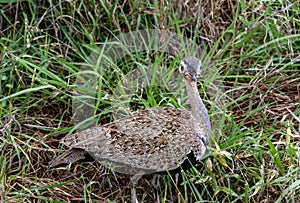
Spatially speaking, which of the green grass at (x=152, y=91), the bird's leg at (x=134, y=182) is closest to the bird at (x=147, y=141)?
the bird's leg at (x=134, y=182)

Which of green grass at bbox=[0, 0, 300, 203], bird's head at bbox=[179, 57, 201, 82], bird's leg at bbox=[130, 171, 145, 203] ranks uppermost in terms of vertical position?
bird's head at bbox=[179, 57, 201, 82]

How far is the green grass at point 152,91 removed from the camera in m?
3.36

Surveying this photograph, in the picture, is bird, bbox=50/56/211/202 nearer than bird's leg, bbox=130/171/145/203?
Yes

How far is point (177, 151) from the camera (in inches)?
127

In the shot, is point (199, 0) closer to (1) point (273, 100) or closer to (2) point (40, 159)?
(1) point (273, 100)

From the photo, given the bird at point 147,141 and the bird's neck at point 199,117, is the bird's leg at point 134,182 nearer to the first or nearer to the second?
the bird at point 147,141

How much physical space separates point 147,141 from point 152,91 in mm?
606

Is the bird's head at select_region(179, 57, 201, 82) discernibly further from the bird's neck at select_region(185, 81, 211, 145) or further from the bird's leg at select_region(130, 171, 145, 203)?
the bird's leg at select_region(130, 171, 145, 203)

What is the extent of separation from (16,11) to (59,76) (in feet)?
1.69

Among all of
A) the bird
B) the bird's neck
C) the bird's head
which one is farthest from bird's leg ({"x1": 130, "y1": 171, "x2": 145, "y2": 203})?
the bird's head

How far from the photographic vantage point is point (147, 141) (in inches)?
127

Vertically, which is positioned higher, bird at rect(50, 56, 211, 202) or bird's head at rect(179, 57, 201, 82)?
bird's head at rect(179, 57, 201, 82)

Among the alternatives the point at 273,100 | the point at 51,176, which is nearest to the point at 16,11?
the point at 51,176

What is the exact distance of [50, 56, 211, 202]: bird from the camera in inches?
126
